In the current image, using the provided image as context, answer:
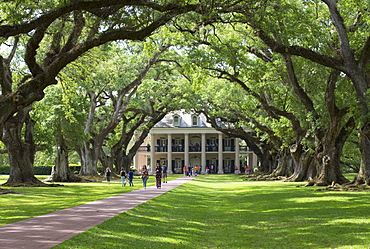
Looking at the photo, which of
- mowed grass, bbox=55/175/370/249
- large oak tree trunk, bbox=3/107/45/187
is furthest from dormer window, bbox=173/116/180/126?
mowed grass, bbox=55/175/370/249

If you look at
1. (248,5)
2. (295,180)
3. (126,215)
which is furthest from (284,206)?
(295,180)

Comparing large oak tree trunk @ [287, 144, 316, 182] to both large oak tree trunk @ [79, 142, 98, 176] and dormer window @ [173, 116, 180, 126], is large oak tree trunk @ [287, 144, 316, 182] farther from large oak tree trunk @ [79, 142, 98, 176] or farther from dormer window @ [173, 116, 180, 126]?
dormer window @ [173, 116, 180, 126]

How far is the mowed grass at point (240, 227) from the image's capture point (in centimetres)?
998

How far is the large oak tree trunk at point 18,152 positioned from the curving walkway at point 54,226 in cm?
1293

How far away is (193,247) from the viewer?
10016mm

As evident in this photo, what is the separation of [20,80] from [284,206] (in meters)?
18.4

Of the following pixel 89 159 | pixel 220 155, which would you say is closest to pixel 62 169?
pixel 89 159

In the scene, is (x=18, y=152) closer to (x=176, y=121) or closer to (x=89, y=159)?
(x=89, y=159)

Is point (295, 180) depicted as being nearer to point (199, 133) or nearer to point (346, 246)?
point (346, 246)

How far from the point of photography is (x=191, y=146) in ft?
257

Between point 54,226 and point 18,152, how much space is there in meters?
18.2

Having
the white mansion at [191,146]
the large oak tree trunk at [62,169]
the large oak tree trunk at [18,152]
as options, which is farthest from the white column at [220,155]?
the large oak tree trunk at [18,152]

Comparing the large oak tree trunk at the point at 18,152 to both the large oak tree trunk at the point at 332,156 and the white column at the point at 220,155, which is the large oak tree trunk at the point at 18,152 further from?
the white column at the point at 220,155

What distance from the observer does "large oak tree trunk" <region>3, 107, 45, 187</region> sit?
92.1ft
